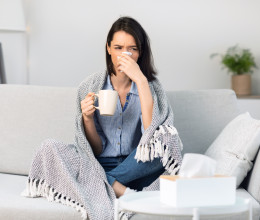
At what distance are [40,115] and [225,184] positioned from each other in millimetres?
1356

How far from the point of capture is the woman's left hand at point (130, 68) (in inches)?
83.9

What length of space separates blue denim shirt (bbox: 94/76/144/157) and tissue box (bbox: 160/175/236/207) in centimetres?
92

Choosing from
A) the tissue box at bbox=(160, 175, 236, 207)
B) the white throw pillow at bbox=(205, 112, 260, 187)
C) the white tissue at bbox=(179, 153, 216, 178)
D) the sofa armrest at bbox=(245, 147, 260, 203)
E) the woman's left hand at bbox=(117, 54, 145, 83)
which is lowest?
the sofa armrest at bbox=(245, 147, 260, 203)

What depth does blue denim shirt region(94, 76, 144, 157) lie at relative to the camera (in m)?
2.22

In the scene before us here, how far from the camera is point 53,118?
2477mm

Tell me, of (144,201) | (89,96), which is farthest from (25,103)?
(144,201)

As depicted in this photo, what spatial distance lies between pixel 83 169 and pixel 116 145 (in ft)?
0.69

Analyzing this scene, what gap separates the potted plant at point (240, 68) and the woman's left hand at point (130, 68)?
2.24 m

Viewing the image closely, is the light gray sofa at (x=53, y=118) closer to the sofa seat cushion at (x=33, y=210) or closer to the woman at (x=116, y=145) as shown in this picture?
the woman at (x=116, y=145)

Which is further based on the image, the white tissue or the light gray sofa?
the light gray sofa

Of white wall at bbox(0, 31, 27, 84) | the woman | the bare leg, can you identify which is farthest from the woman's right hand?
white wall at bbox(0, 31, 27, 84)

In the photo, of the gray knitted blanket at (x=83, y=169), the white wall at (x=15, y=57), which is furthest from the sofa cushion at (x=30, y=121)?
the white wall at (x=15, y=57)

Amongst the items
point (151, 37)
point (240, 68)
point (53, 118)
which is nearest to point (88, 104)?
point (53, 118)

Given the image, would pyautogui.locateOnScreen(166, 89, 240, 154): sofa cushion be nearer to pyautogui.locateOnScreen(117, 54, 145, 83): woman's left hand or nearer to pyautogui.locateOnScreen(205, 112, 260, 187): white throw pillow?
pyautogui.locateOnScreen(205, 112, 260, 187): white throw pillow
